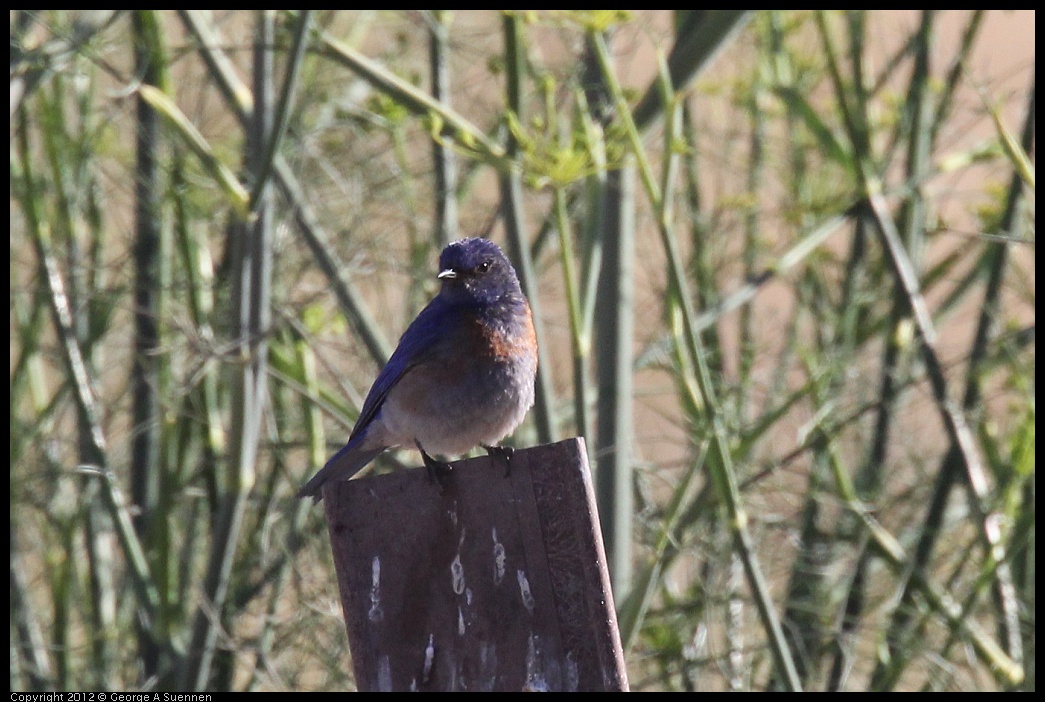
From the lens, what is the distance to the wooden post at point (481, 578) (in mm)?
2547

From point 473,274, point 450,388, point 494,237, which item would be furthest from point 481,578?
point 494,237

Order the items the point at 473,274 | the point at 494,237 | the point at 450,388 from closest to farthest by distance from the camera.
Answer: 1. the point at 450,388
2. the point at 473,274
3. the point at 494,237

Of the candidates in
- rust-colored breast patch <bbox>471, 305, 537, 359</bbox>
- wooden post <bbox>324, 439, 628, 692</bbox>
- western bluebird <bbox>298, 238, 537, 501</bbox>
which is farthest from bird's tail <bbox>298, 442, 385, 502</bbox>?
→ wooden post <bbox>324, 439, 628, 692</bbox>

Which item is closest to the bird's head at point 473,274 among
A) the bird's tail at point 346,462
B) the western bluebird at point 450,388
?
the western bluebird at point 450,388

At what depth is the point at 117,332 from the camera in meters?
5.98

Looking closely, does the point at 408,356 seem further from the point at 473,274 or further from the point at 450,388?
the point at 473,274

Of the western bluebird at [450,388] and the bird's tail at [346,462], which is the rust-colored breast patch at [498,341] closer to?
the western bluebird at [450,388]

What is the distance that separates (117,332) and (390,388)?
2601 millimetres

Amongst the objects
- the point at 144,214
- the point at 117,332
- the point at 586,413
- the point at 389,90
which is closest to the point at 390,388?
the point at 586,413

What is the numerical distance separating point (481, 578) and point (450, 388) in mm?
1208

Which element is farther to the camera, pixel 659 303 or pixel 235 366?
pixel 659 303

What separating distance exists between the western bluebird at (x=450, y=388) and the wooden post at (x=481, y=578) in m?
1.03

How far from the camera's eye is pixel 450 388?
3742 millimetres

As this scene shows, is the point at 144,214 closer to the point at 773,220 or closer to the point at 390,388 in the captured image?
the point at 390,388
